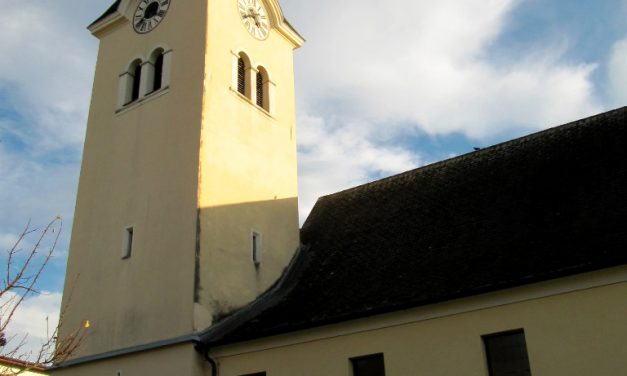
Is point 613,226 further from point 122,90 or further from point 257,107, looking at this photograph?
point 122,90

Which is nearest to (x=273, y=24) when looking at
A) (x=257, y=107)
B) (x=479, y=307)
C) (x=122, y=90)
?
(x=257, y=107)

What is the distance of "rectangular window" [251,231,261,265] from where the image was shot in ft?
58.7

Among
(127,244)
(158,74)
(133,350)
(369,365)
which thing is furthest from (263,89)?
(369,365)

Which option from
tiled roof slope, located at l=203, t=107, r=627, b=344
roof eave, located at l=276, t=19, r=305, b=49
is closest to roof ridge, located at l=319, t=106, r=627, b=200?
tiled roof slope, located at l=203, t=107, r=627, b=344

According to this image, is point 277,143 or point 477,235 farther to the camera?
point 277,143

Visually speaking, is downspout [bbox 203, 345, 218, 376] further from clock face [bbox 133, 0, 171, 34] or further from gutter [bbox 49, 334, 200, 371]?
clock face [bbox 133, 0, 171, 34]

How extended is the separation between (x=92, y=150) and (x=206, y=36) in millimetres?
4836

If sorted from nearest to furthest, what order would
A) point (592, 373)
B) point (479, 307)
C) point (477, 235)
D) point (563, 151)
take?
1. point (592, 373)
2. point (479, 307)
3. point (477, 235)
4. point (563, 151)

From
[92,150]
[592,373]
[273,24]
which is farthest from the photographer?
[273,24]

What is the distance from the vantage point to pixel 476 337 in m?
12.6

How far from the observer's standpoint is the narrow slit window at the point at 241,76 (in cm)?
1973

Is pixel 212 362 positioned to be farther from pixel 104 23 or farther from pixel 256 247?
pixel 104 23

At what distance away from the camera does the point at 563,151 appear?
54.5ft

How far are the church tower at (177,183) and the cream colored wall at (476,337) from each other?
2312 millimetres
